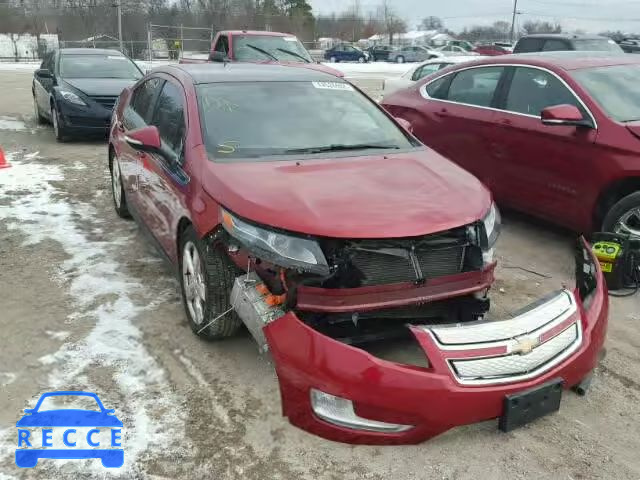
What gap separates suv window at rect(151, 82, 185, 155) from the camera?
4.14 metres

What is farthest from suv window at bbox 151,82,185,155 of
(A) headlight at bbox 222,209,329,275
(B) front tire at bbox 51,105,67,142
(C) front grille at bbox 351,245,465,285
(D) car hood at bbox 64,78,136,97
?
(B) front tire at bbox 51,105,67,142

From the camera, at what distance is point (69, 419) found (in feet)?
10.0

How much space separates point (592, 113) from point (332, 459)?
369 cm

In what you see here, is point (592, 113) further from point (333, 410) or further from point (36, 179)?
point (36, 179)

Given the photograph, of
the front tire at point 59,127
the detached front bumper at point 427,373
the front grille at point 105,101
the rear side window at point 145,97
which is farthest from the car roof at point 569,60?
the front tire at point 59,127

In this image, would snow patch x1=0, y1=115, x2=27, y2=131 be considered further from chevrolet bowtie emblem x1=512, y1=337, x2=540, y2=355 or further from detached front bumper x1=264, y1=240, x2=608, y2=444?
chevrolet bowtie emblem x1=512, y1=337, x2=540, y2=355

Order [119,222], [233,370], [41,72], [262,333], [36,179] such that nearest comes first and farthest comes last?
[262,333]
[233,370]
[119,222]
[36,179]
[41,72]

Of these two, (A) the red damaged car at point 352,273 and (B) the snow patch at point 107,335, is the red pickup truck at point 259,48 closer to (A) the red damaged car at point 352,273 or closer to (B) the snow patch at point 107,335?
(B) the snow patch at point 107,335

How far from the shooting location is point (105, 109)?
1002 centimetres

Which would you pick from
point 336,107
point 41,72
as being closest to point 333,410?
point 336,107

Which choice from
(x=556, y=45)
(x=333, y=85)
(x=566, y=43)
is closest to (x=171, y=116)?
(x=333, y=85)

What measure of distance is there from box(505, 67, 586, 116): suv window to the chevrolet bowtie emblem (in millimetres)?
3079

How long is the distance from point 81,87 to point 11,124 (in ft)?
9.29

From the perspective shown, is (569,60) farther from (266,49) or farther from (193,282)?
(266,49)
